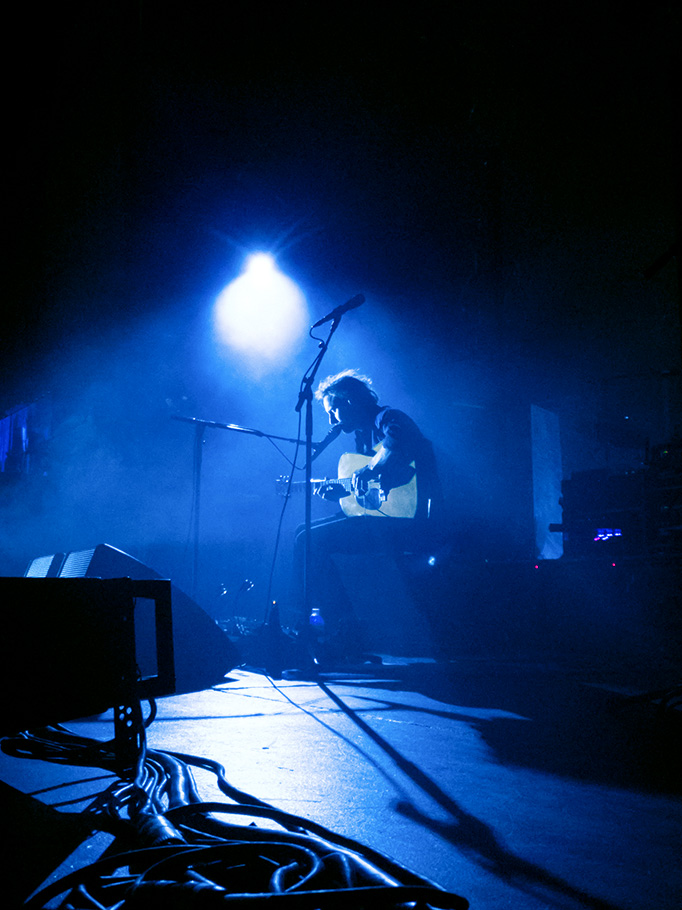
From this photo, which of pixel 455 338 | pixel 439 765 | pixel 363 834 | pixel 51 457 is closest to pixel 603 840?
pixel 363 834

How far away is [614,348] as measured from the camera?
7918mm

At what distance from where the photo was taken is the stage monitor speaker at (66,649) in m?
0.95

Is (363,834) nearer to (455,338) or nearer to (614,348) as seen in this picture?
(455,338)

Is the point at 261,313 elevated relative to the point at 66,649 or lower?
elevated

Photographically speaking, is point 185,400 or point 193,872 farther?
point 185,400

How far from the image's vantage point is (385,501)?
14.9 feet

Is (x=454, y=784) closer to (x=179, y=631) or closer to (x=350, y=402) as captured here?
(x=179, y=631)

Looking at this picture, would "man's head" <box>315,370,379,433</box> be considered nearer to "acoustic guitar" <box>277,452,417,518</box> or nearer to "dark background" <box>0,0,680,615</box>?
"acoustic guitar" <box>277,452,417,518</box>

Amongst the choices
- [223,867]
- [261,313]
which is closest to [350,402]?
[261,313]

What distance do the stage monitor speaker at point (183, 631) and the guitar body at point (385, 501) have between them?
1587 mm

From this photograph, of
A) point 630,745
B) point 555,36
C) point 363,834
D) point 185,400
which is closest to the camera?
point 363,834

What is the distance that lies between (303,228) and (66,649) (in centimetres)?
521

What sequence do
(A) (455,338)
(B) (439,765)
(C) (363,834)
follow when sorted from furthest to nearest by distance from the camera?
(A) (455,338) → (B) (439,765) → (C) (363,834)

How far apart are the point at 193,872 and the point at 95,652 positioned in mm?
535
